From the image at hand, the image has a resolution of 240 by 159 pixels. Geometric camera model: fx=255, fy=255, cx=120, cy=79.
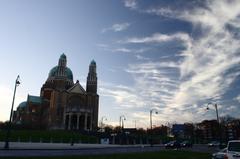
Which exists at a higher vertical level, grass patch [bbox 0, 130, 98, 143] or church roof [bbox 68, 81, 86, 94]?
church roof [bbox 68, 81, 86, 94]

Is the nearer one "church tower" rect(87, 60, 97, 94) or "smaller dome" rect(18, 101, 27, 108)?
"church tower" rect(87, 60, 97, 94)

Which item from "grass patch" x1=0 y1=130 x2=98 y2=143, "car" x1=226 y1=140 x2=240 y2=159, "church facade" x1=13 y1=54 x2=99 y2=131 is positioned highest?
"church facade" x1=13 y1=54 x2=99 y2=131

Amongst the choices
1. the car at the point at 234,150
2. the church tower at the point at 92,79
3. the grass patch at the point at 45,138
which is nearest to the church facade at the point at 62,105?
the church tower at the point at 92,79

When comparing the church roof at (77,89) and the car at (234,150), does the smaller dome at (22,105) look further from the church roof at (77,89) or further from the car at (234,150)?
the car at (234,150)

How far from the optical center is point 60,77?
115188mm

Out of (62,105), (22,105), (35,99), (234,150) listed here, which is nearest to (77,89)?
(62,105)


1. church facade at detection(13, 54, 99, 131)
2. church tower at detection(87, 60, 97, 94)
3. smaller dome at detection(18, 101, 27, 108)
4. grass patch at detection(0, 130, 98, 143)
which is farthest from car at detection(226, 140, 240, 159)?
smaller dome at detection(18, 101, 27, 108)

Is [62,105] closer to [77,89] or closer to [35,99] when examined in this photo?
[77,89]

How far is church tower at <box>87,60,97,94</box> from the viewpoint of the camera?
397 feet

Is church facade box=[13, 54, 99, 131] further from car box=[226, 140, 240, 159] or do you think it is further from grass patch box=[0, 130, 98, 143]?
car box=[226, 140, 240, 159]

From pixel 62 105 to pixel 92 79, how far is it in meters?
20.7

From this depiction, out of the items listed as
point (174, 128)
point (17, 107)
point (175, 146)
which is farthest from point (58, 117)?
point (175, 146)

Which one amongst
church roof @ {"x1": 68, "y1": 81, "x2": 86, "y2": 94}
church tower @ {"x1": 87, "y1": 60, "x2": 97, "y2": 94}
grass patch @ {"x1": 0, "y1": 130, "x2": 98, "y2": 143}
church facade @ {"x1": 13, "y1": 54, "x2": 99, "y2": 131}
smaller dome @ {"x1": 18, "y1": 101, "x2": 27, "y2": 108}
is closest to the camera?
grass patch @ {"x1": 0, "y1": 130, "x2": 98, "y2": 143}

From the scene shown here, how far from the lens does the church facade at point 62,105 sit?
107000 millimetres
